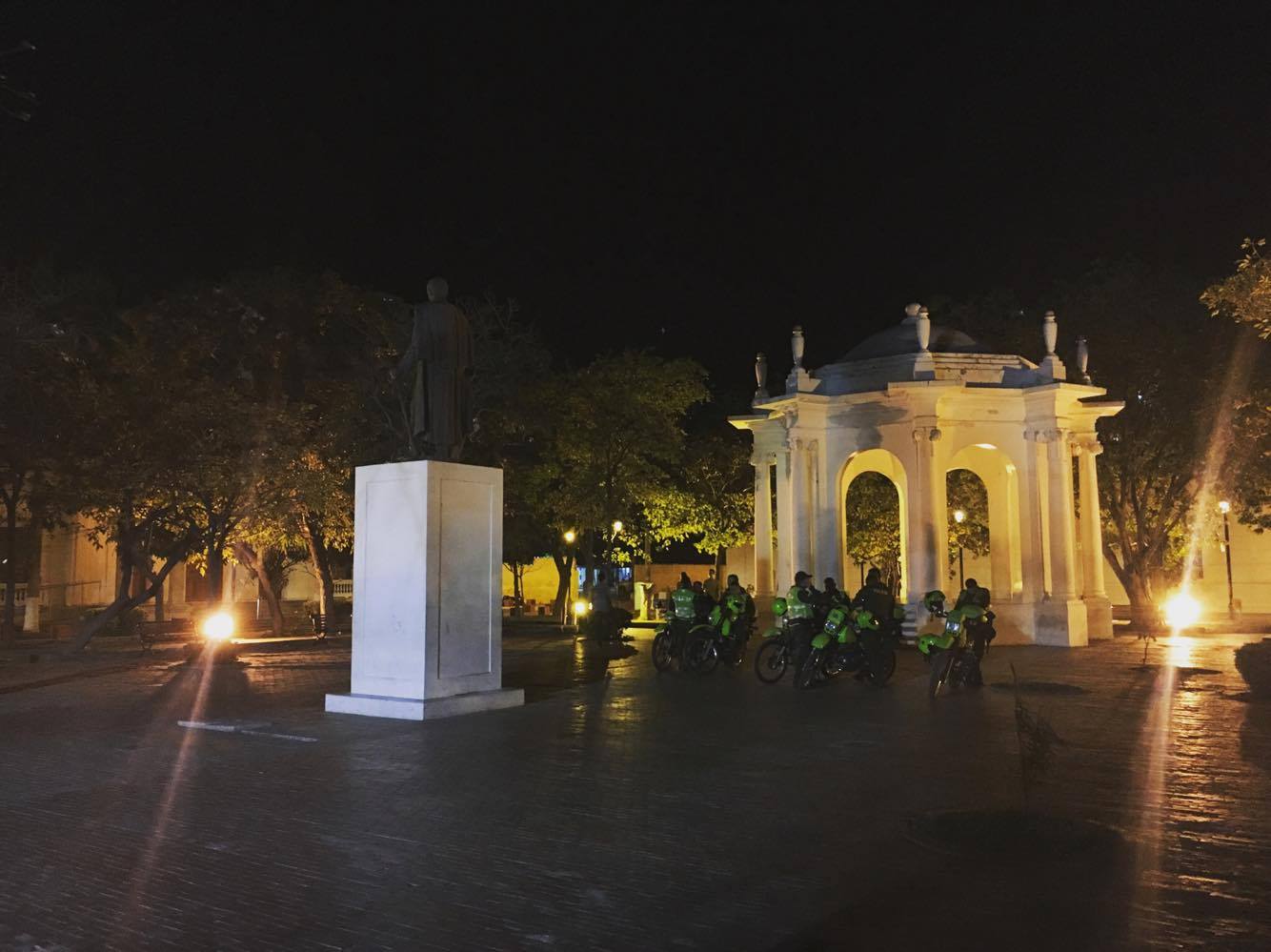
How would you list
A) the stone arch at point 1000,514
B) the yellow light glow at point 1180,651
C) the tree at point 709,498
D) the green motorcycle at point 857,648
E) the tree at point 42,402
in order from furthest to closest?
the tree at point 709,498 → the stone arch at point 1000,514 → the tree at point 42,402 → the yellow light glow at point 1180,651 → the green motorcycle at point 857,648

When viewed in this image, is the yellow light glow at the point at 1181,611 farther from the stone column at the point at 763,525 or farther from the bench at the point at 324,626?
the bench at the point at 324,626

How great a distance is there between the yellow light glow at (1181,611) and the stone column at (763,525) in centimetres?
1119

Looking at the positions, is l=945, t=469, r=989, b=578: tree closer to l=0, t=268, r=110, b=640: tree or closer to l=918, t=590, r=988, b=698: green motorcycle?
l=918, t=590, r=988, b=698: green motorcycle

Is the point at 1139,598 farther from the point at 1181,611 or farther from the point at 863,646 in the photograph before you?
the point at 863,646

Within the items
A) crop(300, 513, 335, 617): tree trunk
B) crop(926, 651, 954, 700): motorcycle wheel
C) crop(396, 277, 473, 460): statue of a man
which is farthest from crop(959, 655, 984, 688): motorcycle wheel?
crop(300, 513, 335, 617): tree trunk

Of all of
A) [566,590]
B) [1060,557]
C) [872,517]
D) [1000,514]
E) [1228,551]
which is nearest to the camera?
[1060,557]

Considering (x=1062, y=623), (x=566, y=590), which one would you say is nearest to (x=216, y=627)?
(x=566, y=590)

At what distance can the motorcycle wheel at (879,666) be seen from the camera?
1628 centimetres

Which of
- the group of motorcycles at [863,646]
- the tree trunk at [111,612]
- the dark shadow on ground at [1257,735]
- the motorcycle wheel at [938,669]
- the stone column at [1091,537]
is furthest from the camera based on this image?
the stone column at [1091,537]

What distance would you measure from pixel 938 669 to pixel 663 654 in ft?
16.9

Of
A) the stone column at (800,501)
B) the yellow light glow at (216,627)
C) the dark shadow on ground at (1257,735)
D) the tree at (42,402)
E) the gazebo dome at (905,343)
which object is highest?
the gazebo dome at (905,343)

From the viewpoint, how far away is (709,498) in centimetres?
3784

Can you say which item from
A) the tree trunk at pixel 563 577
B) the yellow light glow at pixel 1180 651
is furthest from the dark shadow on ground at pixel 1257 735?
the tree trunk at pixel 563 577

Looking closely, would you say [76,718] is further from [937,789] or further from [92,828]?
[937,789]
